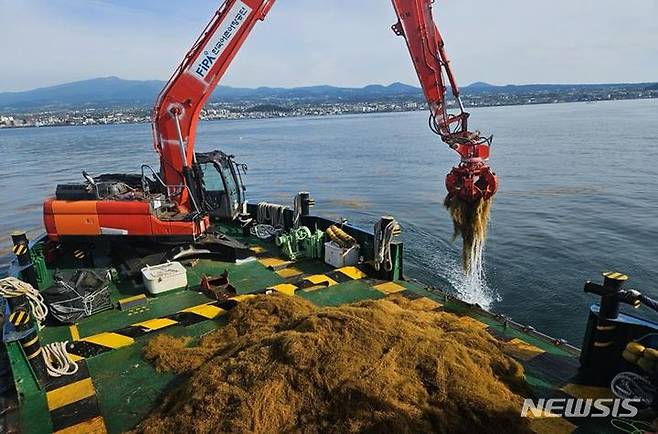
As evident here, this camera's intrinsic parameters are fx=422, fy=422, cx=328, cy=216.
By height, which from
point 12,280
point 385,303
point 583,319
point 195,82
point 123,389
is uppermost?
point 195,82

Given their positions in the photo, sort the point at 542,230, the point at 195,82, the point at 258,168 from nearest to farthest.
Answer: the point at 195,82, the point at 542,230, the point at 258,168

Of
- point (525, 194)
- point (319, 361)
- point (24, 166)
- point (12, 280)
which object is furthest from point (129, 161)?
point (319, 361)

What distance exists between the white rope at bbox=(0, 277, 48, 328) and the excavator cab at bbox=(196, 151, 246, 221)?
336 centimetres

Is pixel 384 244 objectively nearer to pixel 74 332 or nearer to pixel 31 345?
pixel 74 332

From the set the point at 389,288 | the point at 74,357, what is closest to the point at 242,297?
the point at 74,357

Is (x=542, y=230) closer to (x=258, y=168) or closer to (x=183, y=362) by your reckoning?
(x=183, y=362)

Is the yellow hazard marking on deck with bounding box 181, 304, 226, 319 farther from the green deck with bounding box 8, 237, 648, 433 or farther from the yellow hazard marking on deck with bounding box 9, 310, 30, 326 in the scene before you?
the yellow hazard marking on deck with bounding box 9, 310, 30, 326

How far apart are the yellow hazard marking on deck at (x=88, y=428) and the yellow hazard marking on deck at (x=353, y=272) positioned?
13.9ft

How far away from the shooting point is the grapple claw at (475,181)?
6398mm

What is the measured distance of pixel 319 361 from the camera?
3779 mm

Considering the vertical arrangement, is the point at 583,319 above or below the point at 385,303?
below

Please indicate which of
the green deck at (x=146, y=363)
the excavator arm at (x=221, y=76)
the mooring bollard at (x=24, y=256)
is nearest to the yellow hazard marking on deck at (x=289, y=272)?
the green deck at (x=146, y=363)

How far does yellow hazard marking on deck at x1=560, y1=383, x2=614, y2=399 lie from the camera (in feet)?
13.7

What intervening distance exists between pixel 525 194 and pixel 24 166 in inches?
1563
